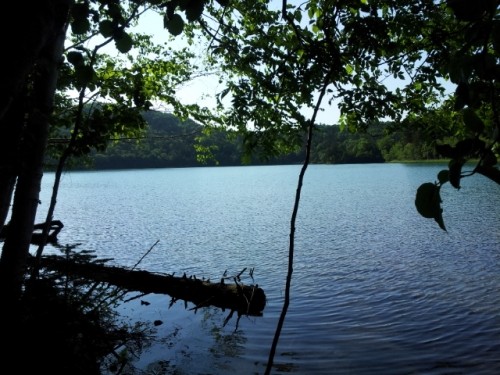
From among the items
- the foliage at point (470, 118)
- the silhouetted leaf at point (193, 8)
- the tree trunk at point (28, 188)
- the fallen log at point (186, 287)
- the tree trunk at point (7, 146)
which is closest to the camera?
the foliage at point (470, 118)

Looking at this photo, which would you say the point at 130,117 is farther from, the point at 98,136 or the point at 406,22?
the point at 406,22

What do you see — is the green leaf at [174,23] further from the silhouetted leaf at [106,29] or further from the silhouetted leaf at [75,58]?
the silhouetted leaf at [75,58]

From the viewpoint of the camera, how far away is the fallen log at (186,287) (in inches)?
466

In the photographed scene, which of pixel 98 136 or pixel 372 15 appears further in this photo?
pixel 98 136

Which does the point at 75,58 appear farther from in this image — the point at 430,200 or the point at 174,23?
the point at 430,200

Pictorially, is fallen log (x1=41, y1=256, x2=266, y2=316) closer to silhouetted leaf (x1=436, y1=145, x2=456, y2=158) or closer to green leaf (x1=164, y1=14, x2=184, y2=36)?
green leaf (x1=164, y1=14, x2=184, y2=36)

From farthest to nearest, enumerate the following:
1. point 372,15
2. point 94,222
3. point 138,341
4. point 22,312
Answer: point 94,222, point 138,341, point 22,312, point 372,15

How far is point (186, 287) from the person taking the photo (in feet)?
41.0

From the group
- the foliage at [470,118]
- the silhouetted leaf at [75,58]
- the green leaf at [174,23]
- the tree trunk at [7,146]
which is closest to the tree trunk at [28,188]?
the tree trunk at [7,146]

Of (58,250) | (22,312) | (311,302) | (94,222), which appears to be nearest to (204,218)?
(94,222)

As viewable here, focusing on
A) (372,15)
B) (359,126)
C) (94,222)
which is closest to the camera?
(372,15)

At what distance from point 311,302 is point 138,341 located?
6340mm

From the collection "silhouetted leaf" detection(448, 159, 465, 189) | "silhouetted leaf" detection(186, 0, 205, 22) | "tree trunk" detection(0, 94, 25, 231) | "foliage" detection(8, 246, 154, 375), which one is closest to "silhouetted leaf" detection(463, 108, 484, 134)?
"silhouetted leaf" detection(448, 159, 465, 189)

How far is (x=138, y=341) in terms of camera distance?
32.7 ft
